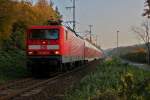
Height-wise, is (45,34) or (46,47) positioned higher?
(45,34)

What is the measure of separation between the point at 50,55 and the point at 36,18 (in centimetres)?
3139

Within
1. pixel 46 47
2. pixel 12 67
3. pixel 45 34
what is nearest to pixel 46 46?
pixel 46 47

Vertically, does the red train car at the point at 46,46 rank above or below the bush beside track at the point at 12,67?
above

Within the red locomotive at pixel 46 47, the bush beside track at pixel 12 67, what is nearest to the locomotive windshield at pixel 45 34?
the red locomotive at pixel 46 47

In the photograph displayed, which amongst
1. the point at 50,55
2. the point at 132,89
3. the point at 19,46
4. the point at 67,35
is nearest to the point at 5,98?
the point at 132,89

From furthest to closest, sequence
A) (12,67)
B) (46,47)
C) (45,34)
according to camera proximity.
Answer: (12,67)
(45,34)
(46,47)

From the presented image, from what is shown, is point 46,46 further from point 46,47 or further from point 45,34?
point 45,34

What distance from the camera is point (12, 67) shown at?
37500mm

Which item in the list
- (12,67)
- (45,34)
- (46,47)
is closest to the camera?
(46,47)

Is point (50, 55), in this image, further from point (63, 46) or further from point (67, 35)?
point (67, 35)

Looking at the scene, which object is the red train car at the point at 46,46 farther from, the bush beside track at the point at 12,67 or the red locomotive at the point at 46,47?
the bush beside track at the point at 12,67

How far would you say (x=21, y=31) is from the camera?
2188 inches

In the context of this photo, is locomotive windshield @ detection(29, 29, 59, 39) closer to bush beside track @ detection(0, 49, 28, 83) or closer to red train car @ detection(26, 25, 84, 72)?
red train car @ detection(26, 25, 84, 72)

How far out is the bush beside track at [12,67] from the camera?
31.5 m
